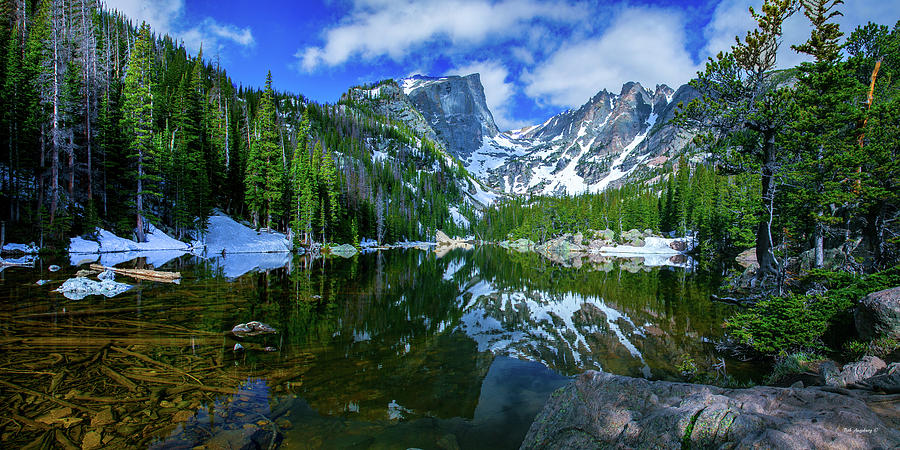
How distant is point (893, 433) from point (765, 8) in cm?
1245

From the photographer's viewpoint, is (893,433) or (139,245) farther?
(139,245)

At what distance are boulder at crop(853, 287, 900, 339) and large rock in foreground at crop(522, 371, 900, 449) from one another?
6.40m

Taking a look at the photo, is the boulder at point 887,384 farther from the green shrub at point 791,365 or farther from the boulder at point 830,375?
the green shrub at point 791,365

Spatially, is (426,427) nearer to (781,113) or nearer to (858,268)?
(781,113)

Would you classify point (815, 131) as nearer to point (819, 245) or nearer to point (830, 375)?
point (819, 245)

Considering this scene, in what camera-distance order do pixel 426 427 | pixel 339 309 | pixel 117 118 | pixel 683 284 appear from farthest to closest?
pixel 117 118 → pixel 683 284 → pixel 339 309 → pixel 426 427

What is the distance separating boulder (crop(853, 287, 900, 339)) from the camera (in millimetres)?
7406

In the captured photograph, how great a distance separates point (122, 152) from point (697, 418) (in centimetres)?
4682

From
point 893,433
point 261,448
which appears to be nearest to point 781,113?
point 893,433

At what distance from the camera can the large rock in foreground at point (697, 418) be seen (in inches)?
112

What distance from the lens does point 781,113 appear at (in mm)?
10211

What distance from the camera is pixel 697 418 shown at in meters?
3.43

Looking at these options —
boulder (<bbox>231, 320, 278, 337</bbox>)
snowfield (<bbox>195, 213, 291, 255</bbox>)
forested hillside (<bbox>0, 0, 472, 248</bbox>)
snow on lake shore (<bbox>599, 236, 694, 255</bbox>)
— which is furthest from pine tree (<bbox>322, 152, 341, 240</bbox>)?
snow on lake shore (<bbox>599, 236, 694, 255</bbox>)

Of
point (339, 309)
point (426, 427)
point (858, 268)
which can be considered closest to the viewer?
point (426, 427)
